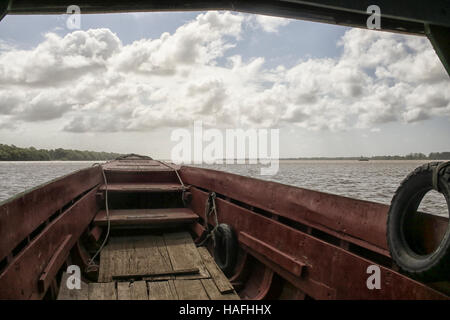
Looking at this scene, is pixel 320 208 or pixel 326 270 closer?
pixel 326 270

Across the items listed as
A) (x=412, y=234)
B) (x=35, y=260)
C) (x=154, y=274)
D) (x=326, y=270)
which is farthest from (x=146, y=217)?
(x=412, y=234)

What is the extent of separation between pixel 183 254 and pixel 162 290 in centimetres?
110

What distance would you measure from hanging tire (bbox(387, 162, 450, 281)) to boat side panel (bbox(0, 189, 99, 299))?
2.26m

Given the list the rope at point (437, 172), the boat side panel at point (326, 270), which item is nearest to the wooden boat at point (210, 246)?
the boat side panel at point (326, 270)

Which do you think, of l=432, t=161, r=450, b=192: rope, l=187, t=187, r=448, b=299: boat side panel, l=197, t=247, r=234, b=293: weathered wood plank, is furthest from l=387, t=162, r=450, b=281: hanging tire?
l=197, t=247, r=234, b=293: weathered wood plank

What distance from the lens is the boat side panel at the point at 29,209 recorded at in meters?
2.07

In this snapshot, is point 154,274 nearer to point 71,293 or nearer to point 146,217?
point 71,293

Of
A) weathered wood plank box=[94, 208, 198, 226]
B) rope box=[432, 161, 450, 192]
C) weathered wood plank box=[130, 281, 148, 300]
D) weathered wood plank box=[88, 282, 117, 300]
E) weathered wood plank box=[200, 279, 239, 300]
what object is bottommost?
weathered wood plank box=[200, 279, 239, 300]

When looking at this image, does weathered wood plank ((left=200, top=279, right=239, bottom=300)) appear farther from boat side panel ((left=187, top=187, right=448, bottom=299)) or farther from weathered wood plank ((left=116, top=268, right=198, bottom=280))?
boat side panel ((left=187, top=187, right=448, bottom=299))

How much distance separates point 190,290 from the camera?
3.02m

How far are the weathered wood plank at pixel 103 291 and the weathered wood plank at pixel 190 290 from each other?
542 mm

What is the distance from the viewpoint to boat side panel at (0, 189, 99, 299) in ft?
6.66

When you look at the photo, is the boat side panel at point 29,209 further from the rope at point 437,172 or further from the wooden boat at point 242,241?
the rope at point 437,172
